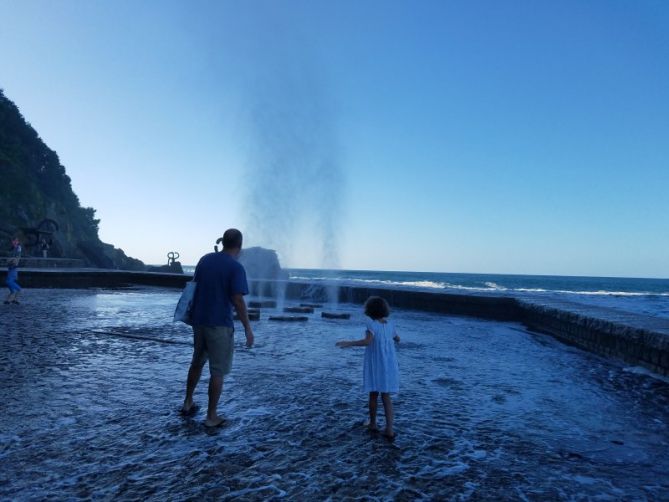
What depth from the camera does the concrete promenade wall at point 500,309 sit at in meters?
6.87

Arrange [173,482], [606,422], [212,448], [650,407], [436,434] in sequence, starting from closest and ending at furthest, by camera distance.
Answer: [173,482] → [212,448] → [436,434] → [606,422] → [650,407]

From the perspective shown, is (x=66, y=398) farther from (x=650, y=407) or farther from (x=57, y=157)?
(x=57, y=157)

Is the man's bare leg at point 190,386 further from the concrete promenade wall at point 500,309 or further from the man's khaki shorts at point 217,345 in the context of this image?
the concrete promenade wall at point 500,309

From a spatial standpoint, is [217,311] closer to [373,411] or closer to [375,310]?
[375,310]

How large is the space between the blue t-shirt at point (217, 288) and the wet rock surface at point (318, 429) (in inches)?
35.3

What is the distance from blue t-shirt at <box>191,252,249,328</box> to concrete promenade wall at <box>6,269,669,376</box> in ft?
19.9

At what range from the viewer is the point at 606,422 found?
165 inches

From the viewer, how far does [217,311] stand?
149 inches

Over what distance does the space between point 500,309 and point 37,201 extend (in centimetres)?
5296

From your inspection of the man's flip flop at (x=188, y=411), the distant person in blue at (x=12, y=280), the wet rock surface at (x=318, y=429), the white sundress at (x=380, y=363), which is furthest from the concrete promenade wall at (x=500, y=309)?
the distant person in blue at (x=12, y=280)

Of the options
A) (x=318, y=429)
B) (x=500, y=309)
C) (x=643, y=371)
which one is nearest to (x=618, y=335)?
(x=643, y=371)

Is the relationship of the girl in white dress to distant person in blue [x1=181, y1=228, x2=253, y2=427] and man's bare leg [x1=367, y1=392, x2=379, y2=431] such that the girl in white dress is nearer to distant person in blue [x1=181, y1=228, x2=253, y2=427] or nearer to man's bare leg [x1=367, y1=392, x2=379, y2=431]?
man's bare leg [x1=367, y1=392, x2=379, y2=431]

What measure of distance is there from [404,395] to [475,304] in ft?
32.5

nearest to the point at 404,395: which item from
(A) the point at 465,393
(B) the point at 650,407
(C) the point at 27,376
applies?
(A) the point at 465,393
